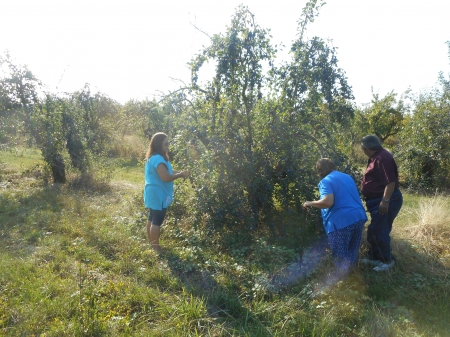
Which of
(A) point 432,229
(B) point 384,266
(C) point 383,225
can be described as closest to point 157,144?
(C) point 383,225

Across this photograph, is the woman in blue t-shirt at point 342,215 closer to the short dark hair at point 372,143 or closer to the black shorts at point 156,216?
the short dark hair at point 372,143

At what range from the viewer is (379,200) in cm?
440

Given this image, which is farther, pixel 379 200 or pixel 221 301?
pixel 379 200

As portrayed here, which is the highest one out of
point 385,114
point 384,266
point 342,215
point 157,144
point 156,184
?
point 385,114

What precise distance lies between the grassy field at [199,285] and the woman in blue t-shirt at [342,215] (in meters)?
0.29

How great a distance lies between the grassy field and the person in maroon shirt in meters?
0.22

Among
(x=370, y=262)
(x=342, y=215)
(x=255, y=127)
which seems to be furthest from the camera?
(x=255, y=127)

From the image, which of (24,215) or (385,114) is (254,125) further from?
(385,114)

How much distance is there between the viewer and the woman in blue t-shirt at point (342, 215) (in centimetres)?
379

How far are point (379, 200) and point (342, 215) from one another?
36.3 inches

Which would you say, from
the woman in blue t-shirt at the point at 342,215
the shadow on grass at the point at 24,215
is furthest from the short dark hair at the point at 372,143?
the shadow on grass at the point at 24,215

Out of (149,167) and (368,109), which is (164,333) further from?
(368,109)

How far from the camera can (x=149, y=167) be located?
471 cm

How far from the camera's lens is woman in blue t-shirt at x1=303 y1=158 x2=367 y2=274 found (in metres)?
3.79
